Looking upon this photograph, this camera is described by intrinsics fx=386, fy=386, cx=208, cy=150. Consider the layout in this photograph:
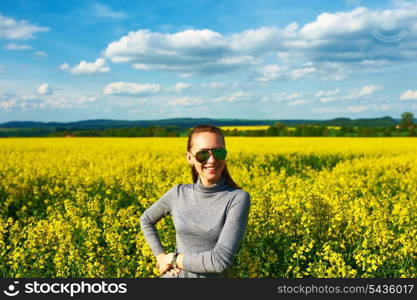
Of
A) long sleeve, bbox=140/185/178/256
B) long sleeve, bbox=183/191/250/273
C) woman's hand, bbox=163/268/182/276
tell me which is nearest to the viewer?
long sleeve, bbox=183/191/250/273

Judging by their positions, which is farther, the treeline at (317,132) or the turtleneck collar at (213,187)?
the treeline at (317,132)

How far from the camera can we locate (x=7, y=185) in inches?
381

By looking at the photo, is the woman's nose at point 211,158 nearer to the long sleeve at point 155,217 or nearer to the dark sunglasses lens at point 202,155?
the dark sunglasses lens at point 202,155

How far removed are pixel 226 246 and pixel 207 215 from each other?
0.96ft

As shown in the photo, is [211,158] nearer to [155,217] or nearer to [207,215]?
[207,215]

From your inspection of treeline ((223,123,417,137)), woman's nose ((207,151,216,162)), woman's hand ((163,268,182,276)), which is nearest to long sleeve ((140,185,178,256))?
woman's hand ((163,268,182,276))

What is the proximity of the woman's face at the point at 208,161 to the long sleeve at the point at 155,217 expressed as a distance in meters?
0.38

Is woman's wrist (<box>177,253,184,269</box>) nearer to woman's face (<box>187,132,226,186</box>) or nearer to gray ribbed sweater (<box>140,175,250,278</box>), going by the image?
gray ribbed sweater (<box>140,175,250,278</box>)

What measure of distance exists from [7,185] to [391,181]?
1006cm

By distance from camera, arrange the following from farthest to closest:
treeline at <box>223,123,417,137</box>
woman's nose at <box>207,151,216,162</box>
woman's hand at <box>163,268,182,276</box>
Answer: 1. treeline at <box>223,123,417,137</box>
2. woman's hand at <box>163,268,182,276</box>
3. woman's nose at <box>207,151,216,162</box>

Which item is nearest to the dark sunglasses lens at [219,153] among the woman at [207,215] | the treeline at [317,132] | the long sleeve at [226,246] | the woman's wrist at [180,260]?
the woman at [207,215]

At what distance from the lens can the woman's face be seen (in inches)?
120

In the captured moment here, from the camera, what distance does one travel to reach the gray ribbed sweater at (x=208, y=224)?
2.95 meters

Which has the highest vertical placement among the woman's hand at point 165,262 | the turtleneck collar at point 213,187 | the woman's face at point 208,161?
the woman's face at point 208,161
